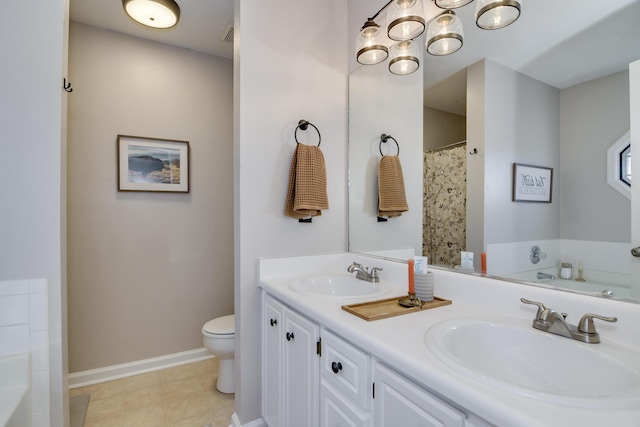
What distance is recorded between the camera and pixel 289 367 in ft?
4.37

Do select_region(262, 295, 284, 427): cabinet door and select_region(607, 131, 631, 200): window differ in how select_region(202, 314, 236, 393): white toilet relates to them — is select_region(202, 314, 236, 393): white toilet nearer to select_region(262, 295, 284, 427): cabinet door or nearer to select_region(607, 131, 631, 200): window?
select_region(262, 295, 284, 427): cabinet door

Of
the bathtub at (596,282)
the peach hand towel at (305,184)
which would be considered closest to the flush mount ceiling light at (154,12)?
the peach hand towel at (305,184)

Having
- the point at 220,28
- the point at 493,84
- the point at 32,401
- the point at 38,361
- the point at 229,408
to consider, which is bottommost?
the point at 229,408

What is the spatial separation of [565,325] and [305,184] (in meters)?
1.22

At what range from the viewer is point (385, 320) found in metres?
1.02

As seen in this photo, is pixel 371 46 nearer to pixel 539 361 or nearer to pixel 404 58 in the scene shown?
pixel 404 58

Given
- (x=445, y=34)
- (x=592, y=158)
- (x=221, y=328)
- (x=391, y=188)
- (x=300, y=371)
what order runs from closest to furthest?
(x=592, y=158)
(x=300, y=371)
(x=445, y=34)
(x=391, y=188)
(x=221, y=328)

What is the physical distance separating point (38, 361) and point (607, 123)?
2.25 meters

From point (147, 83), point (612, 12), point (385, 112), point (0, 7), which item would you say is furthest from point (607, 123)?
point (147, 83)

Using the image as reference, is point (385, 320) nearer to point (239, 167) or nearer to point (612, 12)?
point (239, 167)

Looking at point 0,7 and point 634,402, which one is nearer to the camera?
point 634,402

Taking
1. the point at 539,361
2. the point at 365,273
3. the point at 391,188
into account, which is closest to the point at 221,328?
the point at 365,273

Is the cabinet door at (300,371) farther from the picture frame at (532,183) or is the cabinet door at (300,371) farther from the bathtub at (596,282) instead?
the picture frame at (532,183)

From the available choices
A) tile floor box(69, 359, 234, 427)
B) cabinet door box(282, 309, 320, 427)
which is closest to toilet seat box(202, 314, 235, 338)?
tile floor box(69, 359, 234, 427)
